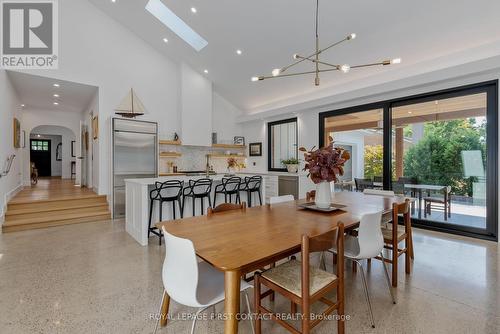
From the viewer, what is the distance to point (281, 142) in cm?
723

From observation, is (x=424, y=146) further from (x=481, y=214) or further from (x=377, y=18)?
(x=377, y=18)

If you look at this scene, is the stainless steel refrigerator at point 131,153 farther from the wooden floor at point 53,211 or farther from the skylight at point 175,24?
the skylight at point 175,24

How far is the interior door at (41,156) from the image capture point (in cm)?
1145

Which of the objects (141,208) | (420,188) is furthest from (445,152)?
(141,208)

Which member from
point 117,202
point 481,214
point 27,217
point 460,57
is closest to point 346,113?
point 460,57

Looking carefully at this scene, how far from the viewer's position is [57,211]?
4.94 metres

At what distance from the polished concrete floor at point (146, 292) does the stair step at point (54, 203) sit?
140 cm

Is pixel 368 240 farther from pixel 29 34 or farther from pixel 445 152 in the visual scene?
pixel 29 34

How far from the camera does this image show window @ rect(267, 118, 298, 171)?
687 centimetres

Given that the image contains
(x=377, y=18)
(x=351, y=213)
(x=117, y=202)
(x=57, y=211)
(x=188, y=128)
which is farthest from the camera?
(x=188, y=128)

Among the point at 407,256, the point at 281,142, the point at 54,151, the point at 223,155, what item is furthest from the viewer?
the point at 54,151

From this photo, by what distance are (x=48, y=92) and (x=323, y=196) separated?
7.17 m

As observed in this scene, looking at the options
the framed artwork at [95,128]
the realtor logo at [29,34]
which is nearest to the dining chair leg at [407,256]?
the framed artwork at [95,128]

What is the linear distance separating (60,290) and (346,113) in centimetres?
558
